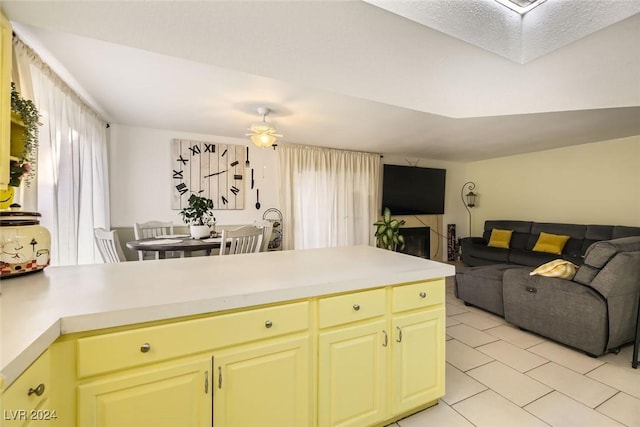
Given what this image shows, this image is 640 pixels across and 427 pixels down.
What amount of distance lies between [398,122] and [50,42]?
3100 millimetres

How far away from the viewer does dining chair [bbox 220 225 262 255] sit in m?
2.60

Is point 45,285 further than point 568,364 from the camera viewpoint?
No

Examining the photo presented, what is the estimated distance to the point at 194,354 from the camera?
99cm

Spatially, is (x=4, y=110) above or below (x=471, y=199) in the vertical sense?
above

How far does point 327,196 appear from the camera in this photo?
4.75 m

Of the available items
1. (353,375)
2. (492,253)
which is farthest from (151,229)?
(492,253)

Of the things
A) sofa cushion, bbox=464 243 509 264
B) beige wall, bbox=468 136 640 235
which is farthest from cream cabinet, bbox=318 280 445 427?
beige wall, bbox=468 136 640 235

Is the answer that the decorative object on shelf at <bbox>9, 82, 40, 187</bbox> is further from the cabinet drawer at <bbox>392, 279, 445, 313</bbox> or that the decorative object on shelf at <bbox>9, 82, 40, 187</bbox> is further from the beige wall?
the beige wall

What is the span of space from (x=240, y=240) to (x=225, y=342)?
1743 millimetres

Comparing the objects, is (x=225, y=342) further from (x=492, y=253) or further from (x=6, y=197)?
(x=492, y=253)

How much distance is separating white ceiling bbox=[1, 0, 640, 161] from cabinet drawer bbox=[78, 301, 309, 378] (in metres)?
1.72

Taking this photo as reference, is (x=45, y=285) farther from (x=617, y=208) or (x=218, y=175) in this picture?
(x=617, y=208)

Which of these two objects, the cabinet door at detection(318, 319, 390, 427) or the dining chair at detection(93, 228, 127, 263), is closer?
the cabinet door at detection(318, 319, 390, 427)

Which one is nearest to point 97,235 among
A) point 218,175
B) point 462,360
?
point 218,175
